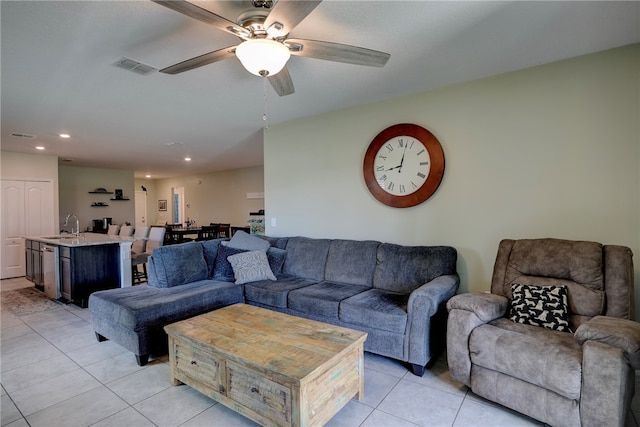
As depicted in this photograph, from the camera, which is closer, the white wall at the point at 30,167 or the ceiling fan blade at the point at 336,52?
the ceiling fan blade at the point at 336,52

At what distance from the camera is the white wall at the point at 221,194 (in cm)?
902

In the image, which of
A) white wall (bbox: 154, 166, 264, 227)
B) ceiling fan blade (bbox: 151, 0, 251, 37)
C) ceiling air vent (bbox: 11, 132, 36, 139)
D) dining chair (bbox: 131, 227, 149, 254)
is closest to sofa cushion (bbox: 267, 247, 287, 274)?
ceiling fan blade (bbox: 151, 0, 251, 37)

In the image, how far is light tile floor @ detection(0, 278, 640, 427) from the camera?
1.94 meters

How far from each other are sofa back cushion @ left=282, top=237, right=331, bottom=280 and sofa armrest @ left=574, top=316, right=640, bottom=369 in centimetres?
236

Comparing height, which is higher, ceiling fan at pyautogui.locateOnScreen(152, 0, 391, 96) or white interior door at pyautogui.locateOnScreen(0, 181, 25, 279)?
ceiling fan at pyautogui.locateOnScreen(152, 0, 391, 96)

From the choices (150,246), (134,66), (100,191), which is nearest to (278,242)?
(134,66)

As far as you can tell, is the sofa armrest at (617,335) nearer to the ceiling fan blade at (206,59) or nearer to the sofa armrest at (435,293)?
the sofa armrest at (435,293)

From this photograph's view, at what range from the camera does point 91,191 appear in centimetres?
868

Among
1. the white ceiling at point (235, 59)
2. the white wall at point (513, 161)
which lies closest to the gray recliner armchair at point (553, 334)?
the white wall at point (513, 161)

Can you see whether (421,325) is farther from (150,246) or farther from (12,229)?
(12,229)

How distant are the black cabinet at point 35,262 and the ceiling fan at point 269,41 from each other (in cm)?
464

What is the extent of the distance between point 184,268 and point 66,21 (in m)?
2.33

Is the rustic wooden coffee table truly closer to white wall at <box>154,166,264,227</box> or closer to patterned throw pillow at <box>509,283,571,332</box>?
patterned throw pillow at <box>509,283,571,332</box>

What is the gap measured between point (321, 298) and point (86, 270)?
3.39m
